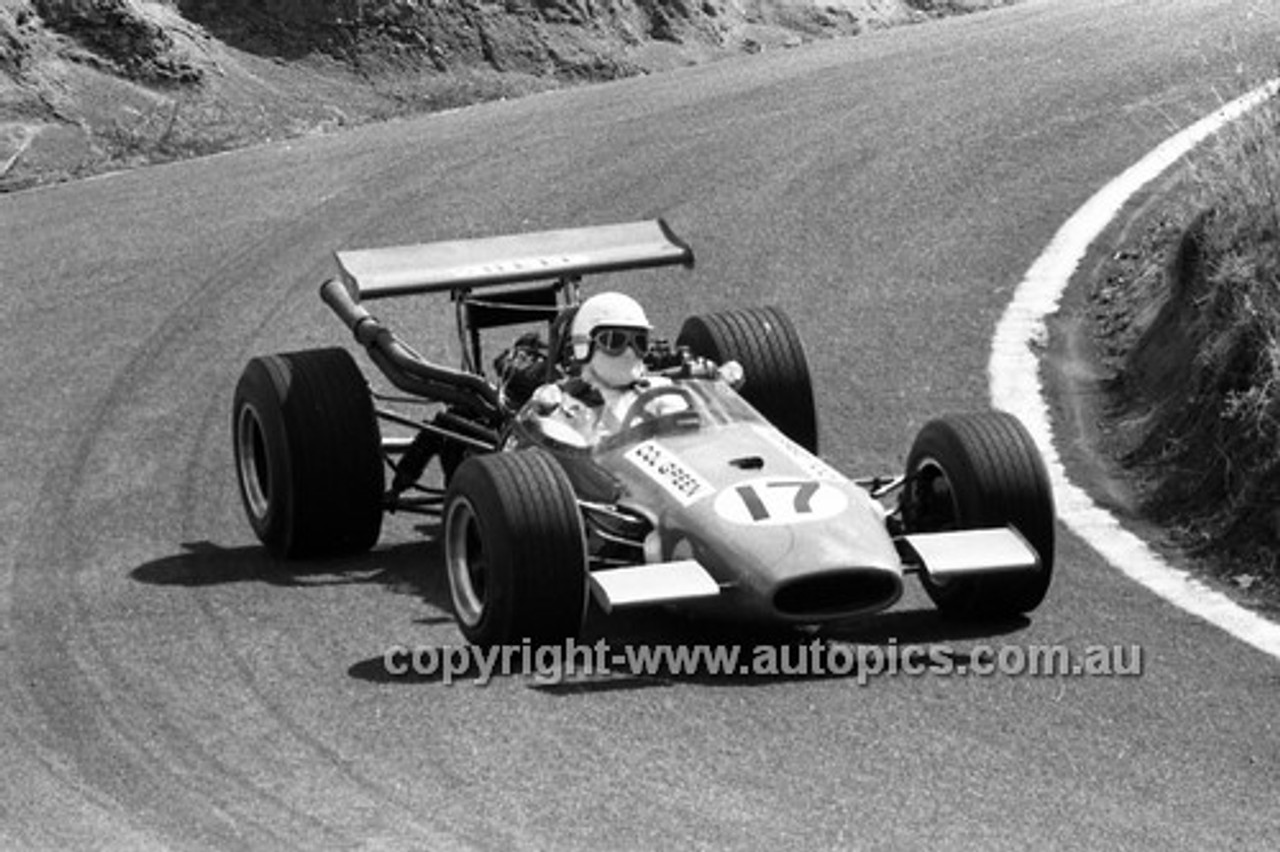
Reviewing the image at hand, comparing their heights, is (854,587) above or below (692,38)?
above

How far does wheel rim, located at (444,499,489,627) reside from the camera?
10.6 metres

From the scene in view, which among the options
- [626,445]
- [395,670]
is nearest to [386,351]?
[626,445]

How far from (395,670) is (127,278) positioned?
307 inches

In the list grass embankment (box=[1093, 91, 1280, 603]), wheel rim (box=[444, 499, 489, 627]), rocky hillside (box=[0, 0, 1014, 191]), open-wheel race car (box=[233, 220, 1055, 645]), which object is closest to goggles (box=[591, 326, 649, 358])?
open-wheel race car (box=[233, 220, 1055, 645])

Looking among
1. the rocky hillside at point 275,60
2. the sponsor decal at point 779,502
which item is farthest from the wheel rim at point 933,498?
the rocky hillside at point 275,60

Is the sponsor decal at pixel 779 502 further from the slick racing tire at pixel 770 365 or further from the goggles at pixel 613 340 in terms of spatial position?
the slick racing tire at pixel 770 365

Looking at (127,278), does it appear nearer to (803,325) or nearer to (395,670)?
(803,325)

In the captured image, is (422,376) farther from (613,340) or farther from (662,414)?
(662,414)

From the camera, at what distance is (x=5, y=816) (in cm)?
884

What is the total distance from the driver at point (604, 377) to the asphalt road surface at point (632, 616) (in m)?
0.96

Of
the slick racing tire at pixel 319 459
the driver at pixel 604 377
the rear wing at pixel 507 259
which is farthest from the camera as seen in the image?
the rear wing at pixel 507 259

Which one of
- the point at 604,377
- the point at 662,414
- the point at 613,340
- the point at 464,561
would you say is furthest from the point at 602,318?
the point at 464,561

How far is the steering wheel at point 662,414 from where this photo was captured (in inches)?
441

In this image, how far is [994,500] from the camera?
10703mm
